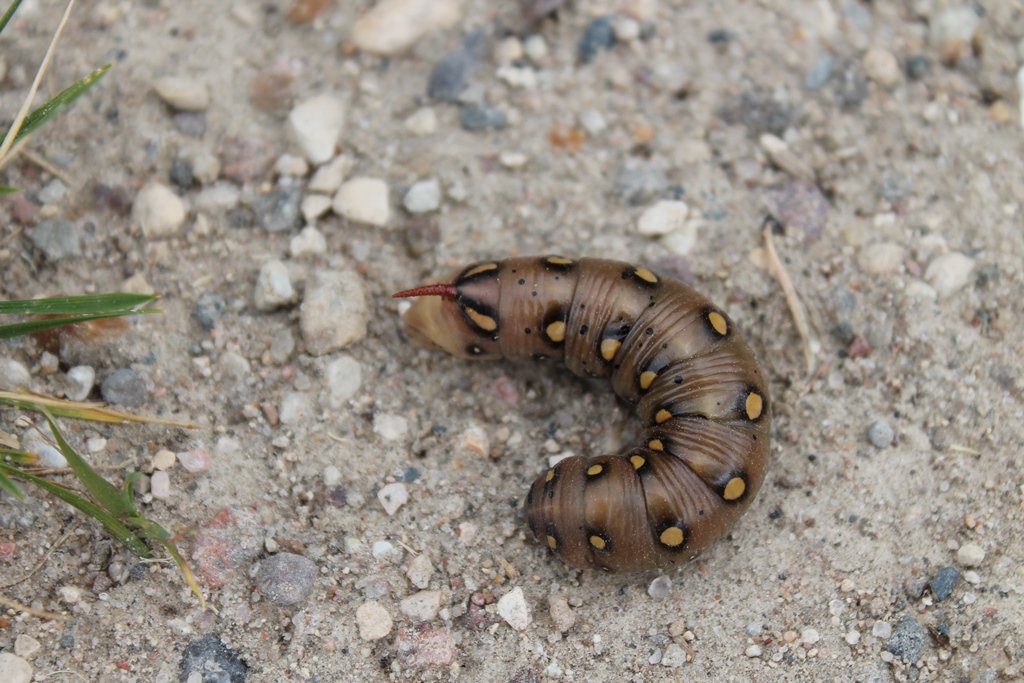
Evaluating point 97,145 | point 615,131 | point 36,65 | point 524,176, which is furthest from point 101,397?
point 615,131

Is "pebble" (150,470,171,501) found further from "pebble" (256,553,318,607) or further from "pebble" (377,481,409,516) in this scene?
"pebble" (377,481,409,516)

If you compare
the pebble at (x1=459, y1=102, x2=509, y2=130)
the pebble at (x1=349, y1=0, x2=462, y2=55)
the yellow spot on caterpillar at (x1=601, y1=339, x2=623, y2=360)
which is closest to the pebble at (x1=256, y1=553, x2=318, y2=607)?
the yellow spot on caterpillar at (x1=601, y1=339, x2=623, y2=360)

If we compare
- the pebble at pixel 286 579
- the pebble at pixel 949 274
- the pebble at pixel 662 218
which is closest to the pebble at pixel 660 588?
the pebble at pixel 286 579

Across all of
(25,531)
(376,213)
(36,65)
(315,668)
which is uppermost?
(36,65)

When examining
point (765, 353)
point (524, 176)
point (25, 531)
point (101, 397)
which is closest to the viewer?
point (25, 531)

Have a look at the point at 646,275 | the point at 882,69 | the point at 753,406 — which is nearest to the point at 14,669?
the point at 646,275

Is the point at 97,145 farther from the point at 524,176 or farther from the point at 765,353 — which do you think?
the point at 765,353

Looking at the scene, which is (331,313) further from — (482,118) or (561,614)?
(561,614)
